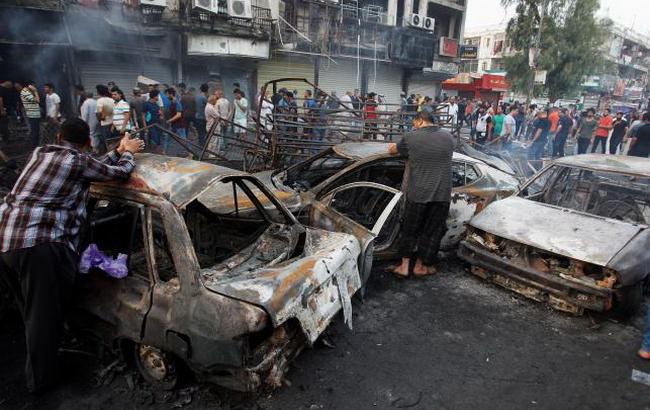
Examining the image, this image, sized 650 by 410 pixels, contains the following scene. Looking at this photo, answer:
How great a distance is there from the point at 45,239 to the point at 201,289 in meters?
1.10

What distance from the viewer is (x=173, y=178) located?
9.58 feet

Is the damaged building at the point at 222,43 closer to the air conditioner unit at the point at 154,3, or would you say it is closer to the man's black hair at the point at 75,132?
the air conditioner unit at the point at 154,3

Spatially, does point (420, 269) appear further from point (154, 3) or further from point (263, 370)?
point (154, 3)

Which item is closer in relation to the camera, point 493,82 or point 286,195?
point 286,195

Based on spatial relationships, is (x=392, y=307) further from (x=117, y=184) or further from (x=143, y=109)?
(x=143, y=109)

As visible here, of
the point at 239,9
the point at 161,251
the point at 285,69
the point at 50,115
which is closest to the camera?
the point at 161,251

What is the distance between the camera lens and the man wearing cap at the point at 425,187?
4449 millimetres

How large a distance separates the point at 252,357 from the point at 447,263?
11.3ft

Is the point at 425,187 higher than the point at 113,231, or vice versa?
the point at 425,187

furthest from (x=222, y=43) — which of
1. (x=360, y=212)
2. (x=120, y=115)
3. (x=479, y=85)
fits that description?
(x=479, y=85)

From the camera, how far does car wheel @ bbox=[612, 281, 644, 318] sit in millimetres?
3678

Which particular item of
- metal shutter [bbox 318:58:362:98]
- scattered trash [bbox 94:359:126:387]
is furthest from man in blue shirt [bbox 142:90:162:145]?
metal shutter [bbox 318:58:362:98]

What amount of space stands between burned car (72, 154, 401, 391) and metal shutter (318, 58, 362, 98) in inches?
732

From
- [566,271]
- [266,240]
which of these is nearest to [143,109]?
[266,240]
